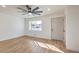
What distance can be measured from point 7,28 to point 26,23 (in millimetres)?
2874

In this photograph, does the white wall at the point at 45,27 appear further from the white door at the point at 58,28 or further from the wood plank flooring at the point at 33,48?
the wood plank flooring at the point at 33,48

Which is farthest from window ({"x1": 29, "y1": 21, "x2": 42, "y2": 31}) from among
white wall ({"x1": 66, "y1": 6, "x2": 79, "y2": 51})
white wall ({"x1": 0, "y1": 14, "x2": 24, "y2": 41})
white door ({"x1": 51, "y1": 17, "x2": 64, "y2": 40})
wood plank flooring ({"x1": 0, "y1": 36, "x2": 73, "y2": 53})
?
white wall ({"x1": 66, "y1": 6, "x2": 79, "y2": 51})

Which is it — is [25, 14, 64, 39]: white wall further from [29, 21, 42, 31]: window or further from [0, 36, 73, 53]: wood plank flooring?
[0, 36, 73, 53]: wood plank flooring

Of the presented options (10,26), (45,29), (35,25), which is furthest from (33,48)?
(35,25)

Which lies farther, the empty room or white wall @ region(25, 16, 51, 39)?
white wall @ region(25, 16, 51, 39)

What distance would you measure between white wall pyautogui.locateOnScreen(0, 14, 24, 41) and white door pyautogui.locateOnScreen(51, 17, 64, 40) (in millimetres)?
3647

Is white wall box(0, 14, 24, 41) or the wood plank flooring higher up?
white wall box(0, 14, 24, 41)

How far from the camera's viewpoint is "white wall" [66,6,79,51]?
3.60 metres

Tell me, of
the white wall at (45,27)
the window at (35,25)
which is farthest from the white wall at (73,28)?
the window at (35,25)

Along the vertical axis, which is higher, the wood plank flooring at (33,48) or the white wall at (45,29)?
the white wall at (45,29)

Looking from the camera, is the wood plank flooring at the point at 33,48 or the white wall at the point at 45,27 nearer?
the wood plank flooring at the point at 33,48

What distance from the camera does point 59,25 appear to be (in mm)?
5980

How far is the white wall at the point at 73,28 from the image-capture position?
3.60 m
